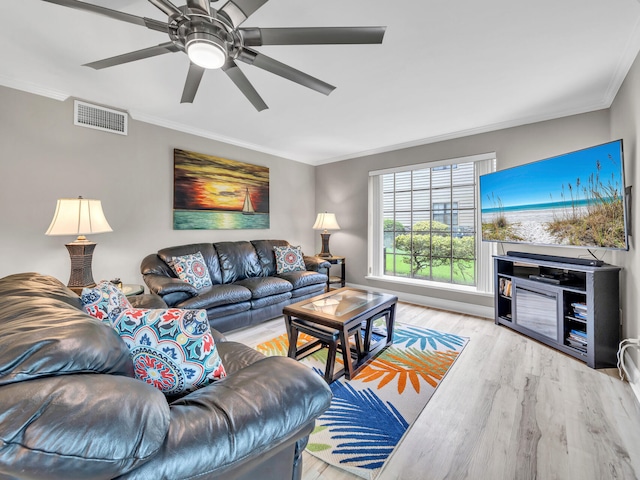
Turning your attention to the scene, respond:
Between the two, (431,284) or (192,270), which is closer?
(192,270)

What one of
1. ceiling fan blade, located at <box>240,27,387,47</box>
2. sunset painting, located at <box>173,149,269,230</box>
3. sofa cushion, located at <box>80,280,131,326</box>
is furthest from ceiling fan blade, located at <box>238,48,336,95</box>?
sunset painting, located at <box>173,149,269,230</box>

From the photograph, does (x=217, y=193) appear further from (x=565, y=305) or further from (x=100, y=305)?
(x=565, y=305)

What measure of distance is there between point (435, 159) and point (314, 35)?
125 inches

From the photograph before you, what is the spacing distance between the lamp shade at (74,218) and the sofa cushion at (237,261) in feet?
4.94

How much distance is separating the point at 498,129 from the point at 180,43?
365cm

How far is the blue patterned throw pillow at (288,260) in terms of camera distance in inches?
163

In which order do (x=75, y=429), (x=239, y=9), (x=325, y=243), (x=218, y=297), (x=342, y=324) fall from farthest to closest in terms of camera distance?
(x=325, y=243) < (x=218, y=297) < (x=342, y=324) < (x=239, y=9) < (x=75, y=429)

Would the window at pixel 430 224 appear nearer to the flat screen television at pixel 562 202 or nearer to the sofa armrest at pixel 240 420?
the flat screen television at pixel 562 202

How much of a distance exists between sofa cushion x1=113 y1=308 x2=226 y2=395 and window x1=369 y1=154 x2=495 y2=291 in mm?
3737

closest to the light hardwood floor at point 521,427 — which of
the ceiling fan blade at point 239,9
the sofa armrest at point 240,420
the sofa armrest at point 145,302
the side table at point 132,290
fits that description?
the sofa armrest at point 240,420

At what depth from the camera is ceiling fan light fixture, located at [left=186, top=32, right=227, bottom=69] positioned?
1.45 metres

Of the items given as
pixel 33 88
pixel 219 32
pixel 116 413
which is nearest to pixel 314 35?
pixel 219 32

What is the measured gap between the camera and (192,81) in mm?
1992

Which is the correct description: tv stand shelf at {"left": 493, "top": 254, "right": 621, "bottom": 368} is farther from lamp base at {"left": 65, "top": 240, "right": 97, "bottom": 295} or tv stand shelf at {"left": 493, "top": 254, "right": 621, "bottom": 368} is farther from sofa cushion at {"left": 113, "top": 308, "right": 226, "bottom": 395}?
lamp base at {"left": 65, "top": 240, "right": 97, "bottom": 295}
